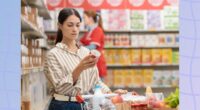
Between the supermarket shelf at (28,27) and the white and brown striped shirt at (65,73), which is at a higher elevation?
the supermarket shelf at (28,27)

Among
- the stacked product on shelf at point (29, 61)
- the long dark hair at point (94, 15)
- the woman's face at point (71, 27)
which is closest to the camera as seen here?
the woman's face at point (71, 27)

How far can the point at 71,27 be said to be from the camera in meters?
2.85

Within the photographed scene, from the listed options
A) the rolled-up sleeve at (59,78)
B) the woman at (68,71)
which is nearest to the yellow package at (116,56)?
the woman at (68,71)

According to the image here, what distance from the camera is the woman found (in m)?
2.67

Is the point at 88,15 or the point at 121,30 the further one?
the point at 121,30

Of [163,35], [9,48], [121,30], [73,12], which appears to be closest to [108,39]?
[121,30]

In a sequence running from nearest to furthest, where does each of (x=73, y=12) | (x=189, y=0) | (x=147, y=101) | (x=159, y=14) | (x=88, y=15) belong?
(x=189, y=0)
(x=147, y=101)
(x=73, y=12)
(x=88, y=15)
(x=159, y=14)

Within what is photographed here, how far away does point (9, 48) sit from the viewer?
1262mm

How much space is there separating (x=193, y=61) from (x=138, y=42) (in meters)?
6.60

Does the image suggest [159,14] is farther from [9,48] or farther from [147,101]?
[9,48]

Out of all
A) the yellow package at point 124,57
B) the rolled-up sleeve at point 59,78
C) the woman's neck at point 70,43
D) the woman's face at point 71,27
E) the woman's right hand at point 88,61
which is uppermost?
the woman's face at point 71,27

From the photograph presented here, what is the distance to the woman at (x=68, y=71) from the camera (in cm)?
267

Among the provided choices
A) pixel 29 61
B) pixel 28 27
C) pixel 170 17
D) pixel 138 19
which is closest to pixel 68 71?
pixel 29 61

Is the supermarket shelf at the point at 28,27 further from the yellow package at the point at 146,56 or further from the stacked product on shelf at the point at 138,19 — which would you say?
the yellow package at the point at 146,56
